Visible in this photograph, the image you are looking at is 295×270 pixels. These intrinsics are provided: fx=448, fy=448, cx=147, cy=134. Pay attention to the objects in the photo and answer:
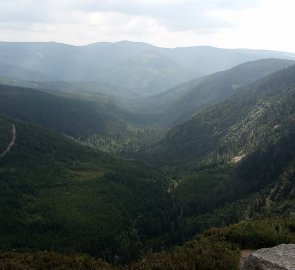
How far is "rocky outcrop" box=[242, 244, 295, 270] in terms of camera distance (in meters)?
33.5

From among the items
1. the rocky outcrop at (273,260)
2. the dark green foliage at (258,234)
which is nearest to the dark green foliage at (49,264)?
the dark green foliage at (258,234)

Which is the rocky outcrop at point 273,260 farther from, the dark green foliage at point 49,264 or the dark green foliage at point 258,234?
the dark green foliage at point 49,264

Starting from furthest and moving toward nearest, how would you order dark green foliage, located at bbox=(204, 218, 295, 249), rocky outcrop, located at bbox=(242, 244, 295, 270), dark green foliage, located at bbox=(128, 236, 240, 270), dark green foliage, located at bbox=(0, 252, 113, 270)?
dark green foliage, located at bbox=(204, 218, 295, 249) → dark green foliage, located at bbox=(0, 252, 113, 270) → dark green foliage, located at bbox=(128, 236, 240, 270) → rocky outcrop, located at bbox=(242, 244, 295, 270)

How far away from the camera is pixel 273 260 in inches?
1356

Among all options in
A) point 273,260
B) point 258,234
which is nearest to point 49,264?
point 258,234

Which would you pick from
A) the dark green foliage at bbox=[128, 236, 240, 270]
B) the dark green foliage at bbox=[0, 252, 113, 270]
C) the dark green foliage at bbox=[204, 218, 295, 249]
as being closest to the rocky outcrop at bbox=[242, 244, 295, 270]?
the dark green foliage at bbox=[128, 236, 240, 270]

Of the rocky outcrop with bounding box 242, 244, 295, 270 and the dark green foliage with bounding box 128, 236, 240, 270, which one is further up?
the rocky outcrop with bounding box 242, 244, 295, 270

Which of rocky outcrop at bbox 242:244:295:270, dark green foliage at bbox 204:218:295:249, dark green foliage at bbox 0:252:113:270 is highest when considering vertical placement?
rocky outcrop at bbox 242:244:295:270

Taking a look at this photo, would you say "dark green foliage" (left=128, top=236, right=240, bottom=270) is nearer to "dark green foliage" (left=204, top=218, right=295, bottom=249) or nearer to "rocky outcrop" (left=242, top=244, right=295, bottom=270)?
"dark green foliage" (left=204, top=218, right=295, bottom=249)

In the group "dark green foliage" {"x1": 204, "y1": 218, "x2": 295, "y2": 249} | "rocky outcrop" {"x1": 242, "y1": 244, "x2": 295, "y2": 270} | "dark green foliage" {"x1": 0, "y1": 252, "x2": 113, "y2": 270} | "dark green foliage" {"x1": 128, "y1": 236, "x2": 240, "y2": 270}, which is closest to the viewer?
"rocky outcrop" {"x1": 242, "y1": 244, "x2": 295, "y2": 270}

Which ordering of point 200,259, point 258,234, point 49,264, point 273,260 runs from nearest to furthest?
point 273,260 < point 200,259 < point 258,234 < point 49,264

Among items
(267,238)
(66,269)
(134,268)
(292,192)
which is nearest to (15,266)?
(66,269)

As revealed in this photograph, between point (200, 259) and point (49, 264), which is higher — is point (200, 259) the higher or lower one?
the higher one

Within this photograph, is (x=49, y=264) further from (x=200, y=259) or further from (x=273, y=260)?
(x=273, y=260)
